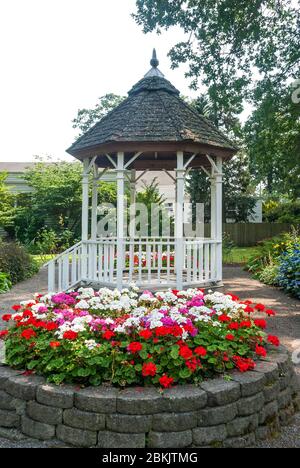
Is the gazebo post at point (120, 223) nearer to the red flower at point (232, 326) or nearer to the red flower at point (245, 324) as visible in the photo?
the red flower at point (245, 324)

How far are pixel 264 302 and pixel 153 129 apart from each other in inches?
160

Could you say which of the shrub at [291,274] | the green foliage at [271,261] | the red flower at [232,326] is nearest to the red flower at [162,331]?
the red flower at [232,326]

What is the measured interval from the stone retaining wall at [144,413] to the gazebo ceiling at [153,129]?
5260mm

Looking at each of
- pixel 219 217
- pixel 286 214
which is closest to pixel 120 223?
pixel 219 217

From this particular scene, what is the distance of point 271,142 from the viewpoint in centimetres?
1550

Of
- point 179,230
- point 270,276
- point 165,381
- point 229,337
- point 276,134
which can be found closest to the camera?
point 165,381

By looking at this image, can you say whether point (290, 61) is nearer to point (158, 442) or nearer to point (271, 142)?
point (271, 142)

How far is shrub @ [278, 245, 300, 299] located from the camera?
28.5 ft

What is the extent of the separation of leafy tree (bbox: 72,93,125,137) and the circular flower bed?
32.3m

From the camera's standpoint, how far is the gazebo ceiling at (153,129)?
759 centimetres

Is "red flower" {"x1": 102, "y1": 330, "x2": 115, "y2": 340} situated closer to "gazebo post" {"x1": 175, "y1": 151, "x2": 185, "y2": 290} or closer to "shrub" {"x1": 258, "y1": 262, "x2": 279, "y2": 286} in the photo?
"gazebo post" {"x1": 175, "y1": 151, "x2": 185, "y2": 290}

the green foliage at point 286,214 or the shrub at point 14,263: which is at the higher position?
the green foliage at point 286,214

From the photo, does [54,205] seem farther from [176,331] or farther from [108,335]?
[176,331]

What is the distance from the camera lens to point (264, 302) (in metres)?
8.02
